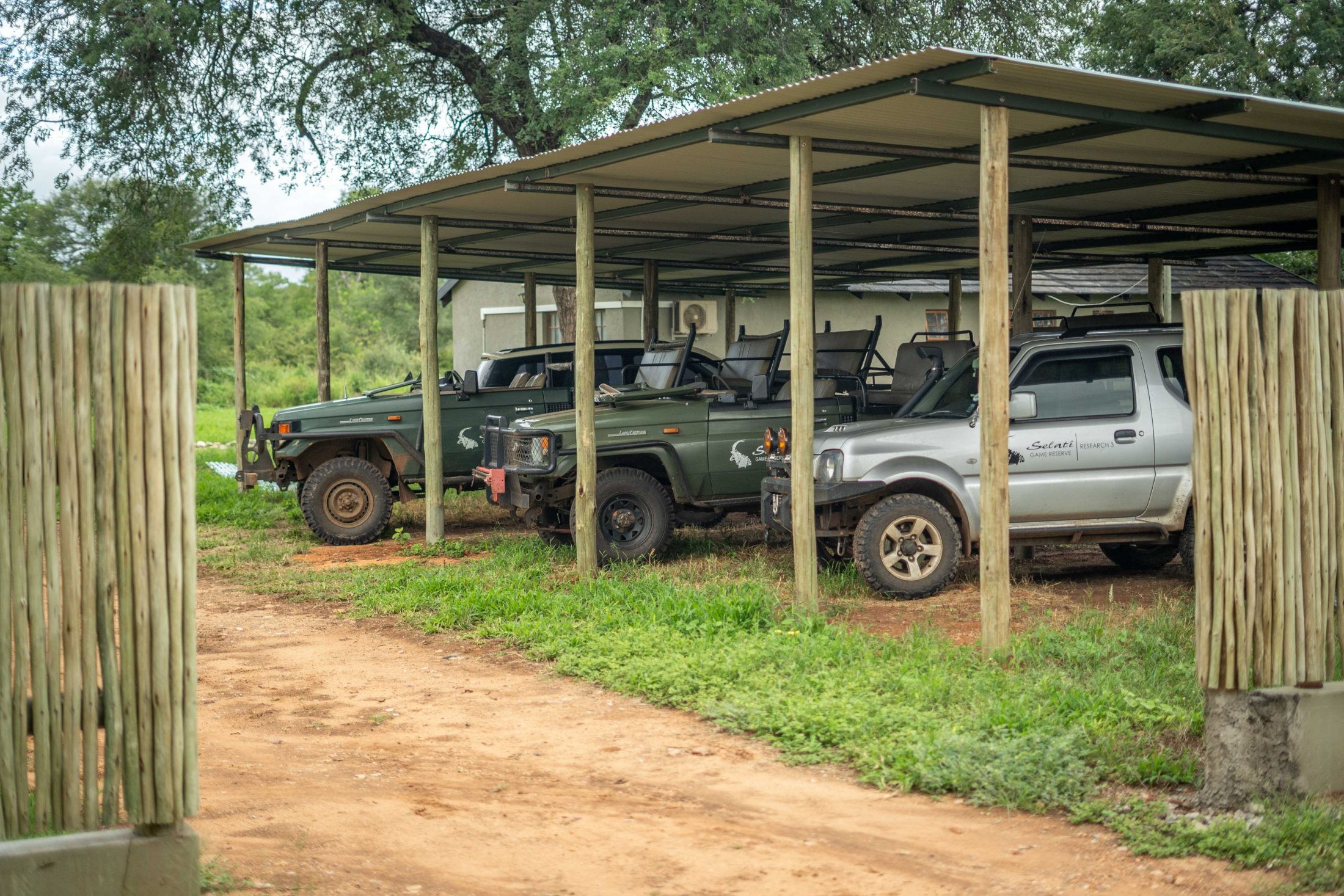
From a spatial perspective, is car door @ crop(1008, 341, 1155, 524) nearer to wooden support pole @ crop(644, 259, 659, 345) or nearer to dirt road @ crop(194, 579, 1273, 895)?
dirt road @ crop(194, 579, 1273, 895)

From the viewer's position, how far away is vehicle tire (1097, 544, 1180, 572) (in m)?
11.1

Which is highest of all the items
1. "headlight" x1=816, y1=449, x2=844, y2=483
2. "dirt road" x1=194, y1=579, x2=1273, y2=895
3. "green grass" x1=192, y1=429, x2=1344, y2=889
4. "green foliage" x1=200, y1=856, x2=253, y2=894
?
"headlight" x1=816, y1=449, x2=844, y2=483

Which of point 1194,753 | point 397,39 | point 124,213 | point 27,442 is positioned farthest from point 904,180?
point 124,213

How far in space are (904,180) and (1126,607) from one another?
13.3 feet

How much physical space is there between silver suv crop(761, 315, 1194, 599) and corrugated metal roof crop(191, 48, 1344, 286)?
1.58m

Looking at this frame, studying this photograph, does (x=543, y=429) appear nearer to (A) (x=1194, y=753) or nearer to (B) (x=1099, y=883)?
(A) (x=1194, y=753)

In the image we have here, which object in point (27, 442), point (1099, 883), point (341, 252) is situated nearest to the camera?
point (27, 442)

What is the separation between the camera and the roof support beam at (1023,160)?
29.5ft

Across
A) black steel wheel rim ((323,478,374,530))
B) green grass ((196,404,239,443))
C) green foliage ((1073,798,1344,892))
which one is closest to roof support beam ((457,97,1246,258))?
black steel wheel rim ((323,478,374,530))

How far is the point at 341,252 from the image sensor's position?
57.5 ft

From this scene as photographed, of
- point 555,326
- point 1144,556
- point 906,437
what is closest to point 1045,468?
point 906,437

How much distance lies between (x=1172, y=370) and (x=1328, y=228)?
7.71ft

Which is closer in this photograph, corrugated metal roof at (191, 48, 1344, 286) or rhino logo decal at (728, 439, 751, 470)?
corrugated metal roof at (191, 48, 1344, 286)

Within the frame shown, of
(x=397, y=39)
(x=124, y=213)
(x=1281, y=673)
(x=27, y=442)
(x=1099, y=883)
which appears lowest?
(x=1099, y=883)
